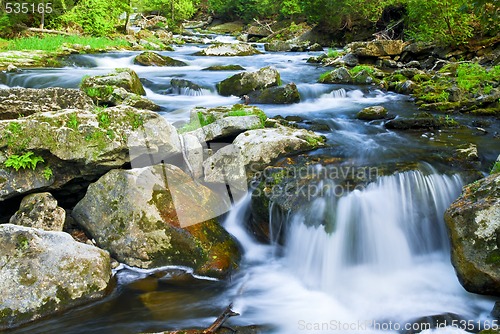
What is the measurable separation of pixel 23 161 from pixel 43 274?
67.4 inches

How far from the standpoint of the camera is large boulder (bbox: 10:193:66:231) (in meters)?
4.88

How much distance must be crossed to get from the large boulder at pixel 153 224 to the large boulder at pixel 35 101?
196cm

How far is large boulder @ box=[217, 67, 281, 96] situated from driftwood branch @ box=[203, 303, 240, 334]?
27.8ft

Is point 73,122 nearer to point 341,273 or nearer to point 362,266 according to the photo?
point 341,273

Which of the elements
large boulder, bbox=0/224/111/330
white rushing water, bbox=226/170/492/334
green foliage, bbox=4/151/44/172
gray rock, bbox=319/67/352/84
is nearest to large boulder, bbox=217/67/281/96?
gray rock, bbox=319/67/352/84

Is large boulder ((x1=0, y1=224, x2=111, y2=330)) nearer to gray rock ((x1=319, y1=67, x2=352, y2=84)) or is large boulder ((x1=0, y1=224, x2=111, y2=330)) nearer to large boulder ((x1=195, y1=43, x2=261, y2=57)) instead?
gray rock ((x1=319, y1=67, x2=352, y2=84))

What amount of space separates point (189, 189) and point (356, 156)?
3.16 metres

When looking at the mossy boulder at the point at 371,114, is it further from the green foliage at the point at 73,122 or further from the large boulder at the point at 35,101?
the green foliage at the point at 73,122

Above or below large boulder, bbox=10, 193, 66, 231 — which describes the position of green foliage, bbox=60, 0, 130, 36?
above

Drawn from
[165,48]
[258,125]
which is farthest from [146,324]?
[165,48]

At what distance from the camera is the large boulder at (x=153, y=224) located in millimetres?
4844

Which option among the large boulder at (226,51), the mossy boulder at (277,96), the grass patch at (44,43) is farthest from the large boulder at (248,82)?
the large boulder at (226,51)

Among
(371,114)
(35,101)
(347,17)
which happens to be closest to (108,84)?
(35,101)

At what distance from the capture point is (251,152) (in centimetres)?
638
